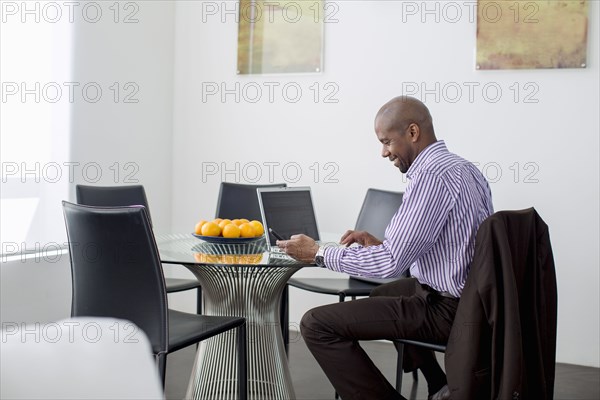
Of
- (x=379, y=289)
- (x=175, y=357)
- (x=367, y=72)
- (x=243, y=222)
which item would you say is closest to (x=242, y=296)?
(x=243, y=222)

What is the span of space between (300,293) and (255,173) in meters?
0.86

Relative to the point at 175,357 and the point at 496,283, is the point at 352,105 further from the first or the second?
the point at 496,283

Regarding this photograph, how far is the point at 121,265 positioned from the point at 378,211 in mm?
1939

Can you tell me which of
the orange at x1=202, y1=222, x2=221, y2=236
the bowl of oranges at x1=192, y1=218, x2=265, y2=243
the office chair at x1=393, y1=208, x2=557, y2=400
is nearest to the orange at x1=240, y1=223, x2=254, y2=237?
the bowl of oranges at x1=192, y1=218, x2=265, y2=243

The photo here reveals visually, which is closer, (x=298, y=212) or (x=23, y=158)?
(x=298, y=212)

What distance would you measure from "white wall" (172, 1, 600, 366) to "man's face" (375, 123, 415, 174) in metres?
1.82

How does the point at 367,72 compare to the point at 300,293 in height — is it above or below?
above

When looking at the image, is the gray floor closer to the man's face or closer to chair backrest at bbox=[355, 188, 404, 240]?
chair backrest at bbox=[355, 188, 404, 240]

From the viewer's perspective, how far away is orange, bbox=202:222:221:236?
327 cm

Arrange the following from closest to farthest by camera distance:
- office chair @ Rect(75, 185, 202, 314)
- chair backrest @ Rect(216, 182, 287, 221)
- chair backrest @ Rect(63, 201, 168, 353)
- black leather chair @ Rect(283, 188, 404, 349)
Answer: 1. chair backrest @ Rect(63, 201, 168, 353)
2. black leather chair @ Rect(283, 188, 404, 349)
3. office chair @ Rect(75, 185, 202, 314)
4. chair backrest @ Rect(216, 182, 287, 221)

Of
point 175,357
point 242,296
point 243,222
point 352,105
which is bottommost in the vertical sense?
point 175,357

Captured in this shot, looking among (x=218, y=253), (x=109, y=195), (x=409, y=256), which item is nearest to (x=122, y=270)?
(x=218, y=253)

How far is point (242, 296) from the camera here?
3.35 meters

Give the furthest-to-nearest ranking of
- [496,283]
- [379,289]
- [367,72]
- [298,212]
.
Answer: [367,72] < [298,212] < [379,289] < [496,283]
